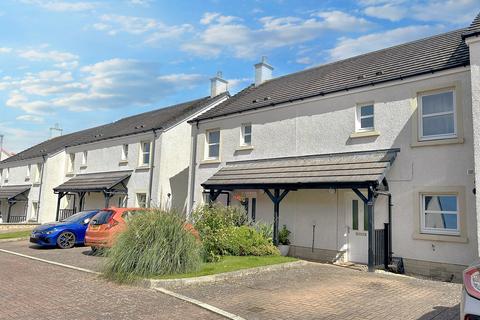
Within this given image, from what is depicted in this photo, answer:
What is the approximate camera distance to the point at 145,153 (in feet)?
77.2

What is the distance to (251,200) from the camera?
55.1 feet

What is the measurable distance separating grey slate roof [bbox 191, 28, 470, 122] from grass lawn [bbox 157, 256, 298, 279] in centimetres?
659

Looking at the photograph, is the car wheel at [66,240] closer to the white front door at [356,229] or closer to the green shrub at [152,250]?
the green shrub at [152,250]

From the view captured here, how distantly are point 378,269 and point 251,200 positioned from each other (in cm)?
656

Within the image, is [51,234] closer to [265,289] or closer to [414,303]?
[265,289]

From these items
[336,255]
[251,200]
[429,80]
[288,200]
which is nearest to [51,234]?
[251,200]

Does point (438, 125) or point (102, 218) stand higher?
point (438, 125)

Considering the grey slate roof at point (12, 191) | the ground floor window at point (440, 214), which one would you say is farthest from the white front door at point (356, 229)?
the grey slate roof at point (12, 191)

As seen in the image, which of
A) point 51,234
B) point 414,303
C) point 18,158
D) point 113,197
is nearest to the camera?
point 414,303

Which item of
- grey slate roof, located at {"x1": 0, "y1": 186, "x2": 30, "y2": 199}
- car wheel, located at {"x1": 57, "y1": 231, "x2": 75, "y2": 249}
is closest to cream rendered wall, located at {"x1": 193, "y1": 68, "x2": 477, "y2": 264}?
car wheel, located at {"x1": 57, "y1": 231, "x2": 75, "y2": 249}

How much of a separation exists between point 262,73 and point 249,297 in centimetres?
1659

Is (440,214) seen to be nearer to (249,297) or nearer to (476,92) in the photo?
(476,92)

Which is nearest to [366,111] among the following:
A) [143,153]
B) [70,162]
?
[143,153]

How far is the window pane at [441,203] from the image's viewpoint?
36.1ft
